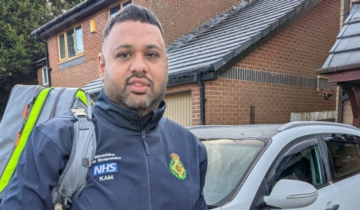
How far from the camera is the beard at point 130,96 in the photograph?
128 centimetres

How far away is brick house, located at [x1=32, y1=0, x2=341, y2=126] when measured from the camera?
5262mm

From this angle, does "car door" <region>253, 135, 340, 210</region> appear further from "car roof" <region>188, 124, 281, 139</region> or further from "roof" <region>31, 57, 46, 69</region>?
"roof" <region>31, 57, 46, 69</region>

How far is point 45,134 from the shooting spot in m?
1.07

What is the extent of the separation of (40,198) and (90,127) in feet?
1.03

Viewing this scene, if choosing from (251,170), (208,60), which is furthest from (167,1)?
(251,170)

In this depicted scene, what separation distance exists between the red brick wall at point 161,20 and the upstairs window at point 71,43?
10.6 inches

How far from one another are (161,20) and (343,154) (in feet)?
A: 19.6

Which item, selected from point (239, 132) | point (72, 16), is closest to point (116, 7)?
point (72, 16)

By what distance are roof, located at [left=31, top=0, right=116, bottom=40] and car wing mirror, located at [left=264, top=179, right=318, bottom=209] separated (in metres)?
8.04

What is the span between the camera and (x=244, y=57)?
220 inches

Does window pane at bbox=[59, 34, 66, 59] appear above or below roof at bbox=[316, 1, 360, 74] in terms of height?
above

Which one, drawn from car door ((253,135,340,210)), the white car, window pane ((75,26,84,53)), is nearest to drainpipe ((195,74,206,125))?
the white car

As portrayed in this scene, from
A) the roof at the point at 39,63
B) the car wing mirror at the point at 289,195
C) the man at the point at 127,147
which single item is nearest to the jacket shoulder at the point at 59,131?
the man at the point at 127,147

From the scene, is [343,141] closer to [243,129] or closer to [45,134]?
[243,129]
